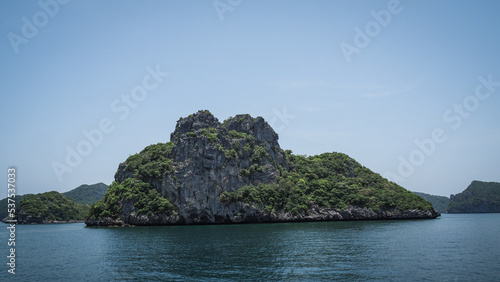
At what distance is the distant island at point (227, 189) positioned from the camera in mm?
108188

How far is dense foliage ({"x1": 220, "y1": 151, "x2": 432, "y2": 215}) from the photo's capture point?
373ft

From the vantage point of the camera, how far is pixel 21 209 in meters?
170

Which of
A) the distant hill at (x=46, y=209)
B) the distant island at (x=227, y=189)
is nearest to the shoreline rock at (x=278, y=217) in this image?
the distant island at (x=227, y=189)

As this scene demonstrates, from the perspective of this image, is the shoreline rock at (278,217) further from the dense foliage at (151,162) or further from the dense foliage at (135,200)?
the dense foliage at (151,162)

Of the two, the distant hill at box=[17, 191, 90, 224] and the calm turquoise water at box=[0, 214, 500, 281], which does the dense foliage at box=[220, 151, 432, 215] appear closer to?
the calm turquoise water at box=[0, 214, 500, 281]

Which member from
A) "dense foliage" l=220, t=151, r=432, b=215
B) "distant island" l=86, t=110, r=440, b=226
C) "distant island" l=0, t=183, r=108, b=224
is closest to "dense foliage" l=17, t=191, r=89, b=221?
"distant island" l=0, t=183, r=108, b=224

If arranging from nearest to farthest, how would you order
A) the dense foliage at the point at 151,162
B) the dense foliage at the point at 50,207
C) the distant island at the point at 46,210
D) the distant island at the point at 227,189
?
the distant island at the point at 227,189 < the dense foliage at the point at 151,162 < the distant island at the point at 46,210 < the dense foliage at the point at 50,207

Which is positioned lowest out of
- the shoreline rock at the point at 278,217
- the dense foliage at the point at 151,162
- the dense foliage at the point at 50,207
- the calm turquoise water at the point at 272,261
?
the calm turquoise water at the point at 272,261

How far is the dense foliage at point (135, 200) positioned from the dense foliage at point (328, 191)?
2024 centimetres

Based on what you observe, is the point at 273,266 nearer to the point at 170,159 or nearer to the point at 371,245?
the point at 371,245

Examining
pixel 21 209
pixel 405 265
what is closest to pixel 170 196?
pixel 405 265

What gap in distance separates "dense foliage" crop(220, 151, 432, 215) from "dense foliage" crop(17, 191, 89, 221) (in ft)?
395

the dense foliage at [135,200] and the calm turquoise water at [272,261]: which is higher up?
the dense foliage at [135,200]

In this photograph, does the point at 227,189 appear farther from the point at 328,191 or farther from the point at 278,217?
the point at 328,191
